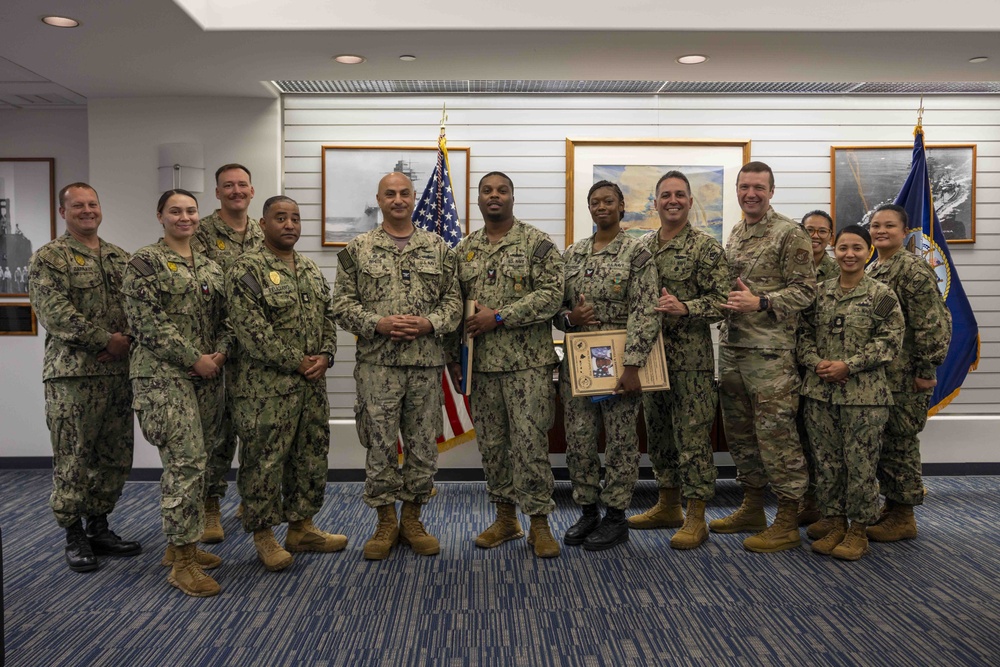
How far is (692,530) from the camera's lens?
3758 mm

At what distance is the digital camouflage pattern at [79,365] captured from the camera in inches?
134

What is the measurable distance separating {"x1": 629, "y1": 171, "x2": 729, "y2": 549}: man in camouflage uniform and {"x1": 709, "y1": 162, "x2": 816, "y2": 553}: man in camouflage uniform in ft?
0.43

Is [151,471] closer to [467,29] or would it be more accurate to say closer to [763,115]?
[467,29]

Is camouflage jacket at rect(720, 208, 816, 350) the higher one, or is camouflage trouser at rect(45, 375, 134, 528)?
camouflage jacket at rect(720, 208, 816, 350)

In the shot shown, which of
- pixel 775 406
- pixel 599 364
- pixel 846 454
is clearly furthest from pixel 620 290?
pixel 846 454

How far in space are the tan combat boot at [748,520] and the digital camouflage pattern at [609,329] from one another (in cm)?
65

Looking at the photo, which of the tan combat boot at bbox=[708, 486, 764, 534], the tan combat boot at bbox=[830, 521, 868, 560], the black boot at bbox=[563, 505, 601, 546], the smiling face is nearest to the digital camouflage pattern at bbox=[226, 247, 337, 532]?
the smiling face

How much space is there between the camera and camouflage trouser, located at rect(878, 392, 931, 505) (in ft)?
12.4

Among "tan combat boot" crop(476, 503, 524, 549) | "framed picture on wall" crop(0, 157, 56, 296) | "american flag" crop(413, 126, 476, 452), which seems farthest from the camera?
"framed picture on wall" crop(0, 157, 56, 296)

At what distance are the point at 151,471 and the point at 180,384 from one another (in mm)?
2495

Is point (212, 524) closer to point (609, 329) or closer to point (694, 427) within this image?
point (609, 329)

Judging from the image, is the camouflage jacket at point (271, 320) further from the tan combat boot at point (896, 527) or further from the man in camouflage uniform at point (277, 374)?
the tan combat boot at point (896, 527)

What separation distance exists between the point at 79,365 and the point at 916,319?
13.0ft

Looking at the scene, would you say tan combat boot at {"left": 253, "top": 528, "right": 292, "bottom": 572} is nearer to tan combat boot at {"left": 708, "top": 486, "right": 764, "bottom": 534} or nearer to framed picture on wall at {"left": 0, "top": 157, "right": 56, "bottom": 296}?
tan combat boot at {"left": 708, "top": 486, "right": 764, "bottom": 534}
